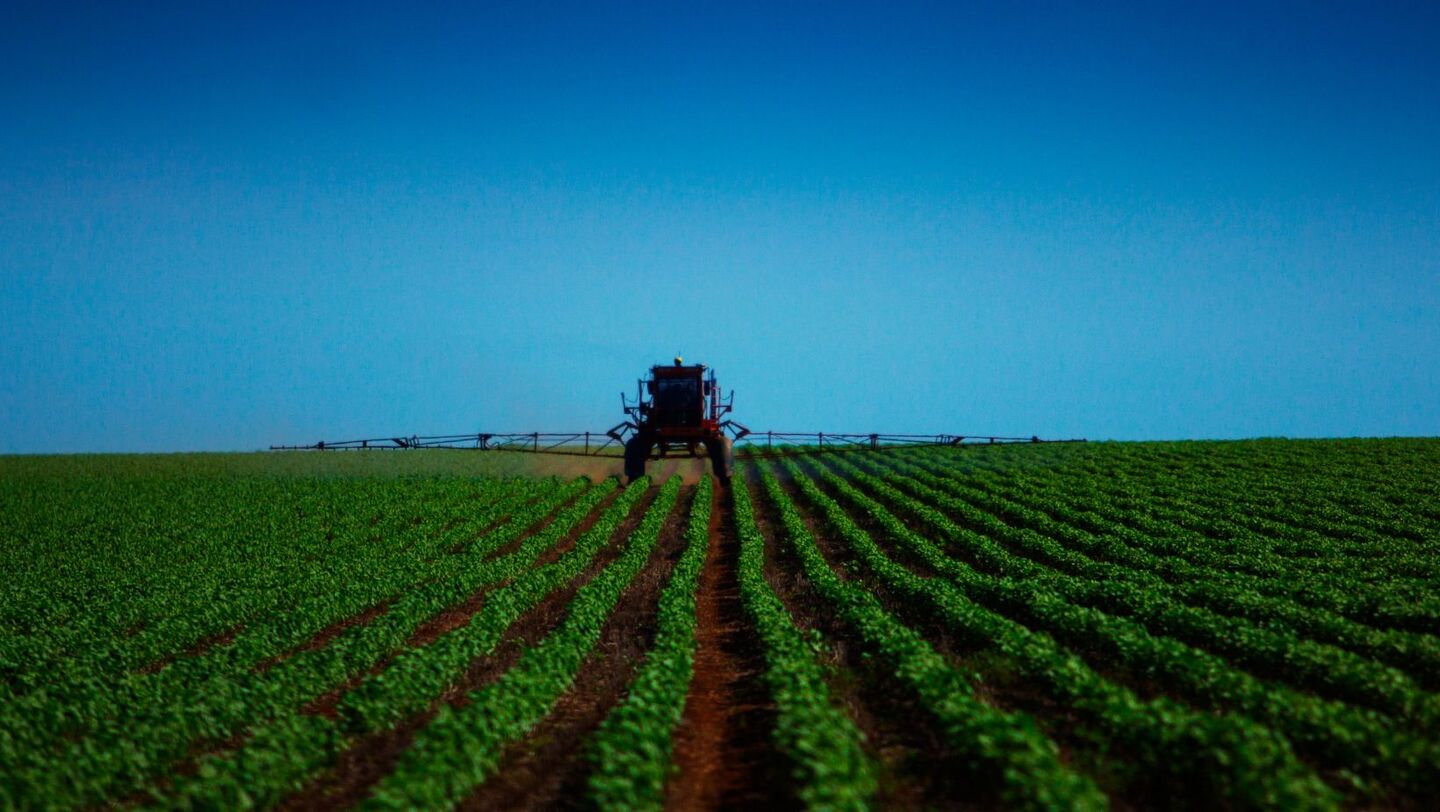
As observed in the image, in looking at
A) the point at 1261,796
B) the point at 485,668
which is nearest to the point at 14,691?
the point at 485,668

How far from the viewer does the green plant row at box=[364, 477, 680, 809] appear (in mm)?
7391

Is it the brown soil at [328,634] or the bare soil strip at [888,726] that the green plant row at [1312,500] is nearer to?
the bare soil strip at [888,726]

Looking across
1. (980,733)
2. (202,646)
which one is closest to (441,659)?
(202,646)

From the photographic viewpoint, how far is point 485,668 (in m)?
12.8

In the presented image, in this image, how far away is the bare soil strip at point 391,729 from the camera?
27.4 feet

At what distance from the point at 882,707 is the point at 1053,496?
25.3 m

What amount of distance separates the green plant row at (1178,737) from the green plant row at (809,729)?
276cm

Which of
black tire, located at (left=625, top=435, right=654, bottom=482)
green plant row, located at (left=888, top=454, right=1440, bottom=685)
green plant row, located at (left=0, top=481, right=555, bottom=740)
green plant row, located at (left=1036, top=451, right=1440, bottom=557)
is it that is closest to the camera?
green plant row, located at (left=0, top=481, right=555, bottom=740)

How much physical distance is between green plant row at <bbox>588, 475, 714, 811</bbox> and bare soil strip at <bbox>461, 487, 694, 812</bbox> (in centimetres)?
30

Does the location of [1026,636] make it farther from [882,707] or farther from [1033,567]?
[1033,567]

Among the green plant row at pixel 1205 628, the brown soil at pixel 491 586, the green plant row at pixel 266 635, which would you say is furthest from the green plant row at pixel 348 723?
the green plant row at pixel 1205 628

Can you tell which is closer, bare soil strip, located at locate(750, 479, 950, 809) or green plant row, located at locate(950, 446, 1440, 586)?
bare soil strip, located at locate(750, 479, 950, 809)

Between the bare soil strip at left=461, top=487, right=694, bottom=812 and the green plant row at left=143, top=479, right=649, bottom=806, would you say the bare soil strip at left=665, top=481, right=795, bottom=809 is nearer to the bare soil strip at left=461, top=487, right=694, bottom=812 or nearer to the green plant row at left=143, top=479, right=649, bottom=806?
the bare soil strip at left=461, top=487, right=694, bottom=812

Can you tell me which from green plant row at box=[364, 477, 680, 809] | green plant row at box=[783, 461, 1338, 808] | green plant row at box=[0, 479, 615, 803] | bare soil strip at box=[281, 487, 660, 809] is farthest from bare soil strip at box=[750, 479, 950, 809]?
green plant row at box=[0, 479, 615, 803]
